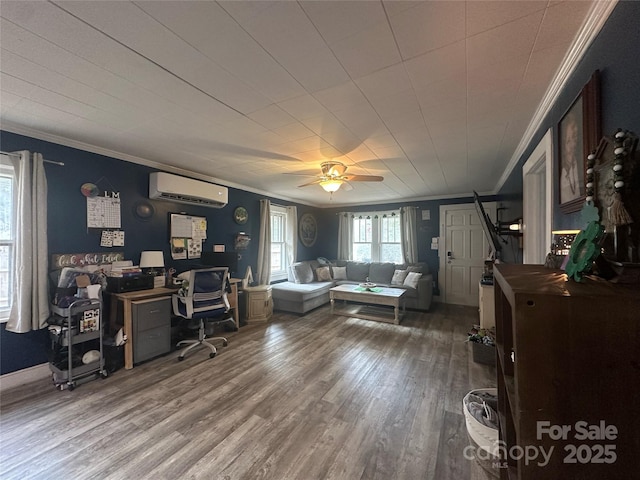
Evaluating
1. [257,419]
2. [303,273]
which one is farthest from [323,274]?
[257,419]

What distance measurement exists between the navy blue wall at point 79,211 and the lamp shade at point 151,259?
0.33ft

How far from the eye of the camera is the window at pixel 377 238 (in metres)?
6.22

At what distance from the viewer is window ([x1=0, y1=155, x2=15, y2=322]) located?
236cm

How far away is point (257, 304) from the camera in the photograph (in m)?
4.37

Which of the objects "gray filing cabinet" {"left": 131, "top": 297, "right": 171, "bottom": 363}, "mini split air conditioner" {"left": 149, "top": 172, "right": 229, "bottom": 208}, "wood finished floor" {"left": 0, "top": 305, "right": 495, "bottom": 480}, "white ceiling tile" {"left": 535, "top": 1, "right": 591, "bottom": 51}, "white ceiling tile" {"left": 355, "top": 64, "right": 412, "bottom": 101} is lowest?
"wood finished floor" {"left": 0, "top": 305, "right": 495, "bottom": 480}

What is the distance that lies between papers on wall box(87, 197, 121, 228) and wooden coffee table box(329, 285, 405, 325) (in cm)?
338

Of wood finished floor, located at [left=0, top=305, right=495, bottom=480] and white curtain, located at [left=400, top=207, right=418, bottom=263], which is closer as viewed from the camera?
wood finished floor, located at [left=0, top=305, right=495, bottom=480]

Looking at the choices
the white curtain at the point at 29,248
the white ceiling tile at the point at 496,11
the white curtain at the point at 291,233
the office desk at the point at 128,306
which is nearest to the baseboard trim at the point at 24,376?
the white curtain at the point at 29,248

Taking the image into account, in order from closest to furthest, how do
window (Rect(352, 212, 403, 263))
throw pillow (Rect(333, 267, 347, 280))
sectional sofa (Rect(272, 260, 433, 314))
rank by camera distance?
1. sectional sofa (Rect(272, 260, 433, 314))
2. throw pillow (Rect(333, 267, 347, 280))
3. window (Rect(352, 212, 403, 263))

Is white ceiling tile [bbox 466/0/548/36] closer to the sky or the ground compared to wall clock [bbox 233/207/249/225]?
closer to the sky

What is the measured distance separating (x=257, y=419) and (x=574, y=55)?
3.00 meters

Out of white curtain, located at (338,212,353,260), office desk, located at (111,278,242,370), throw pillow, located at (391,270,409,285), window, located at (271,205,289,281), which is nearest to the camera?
office desk, located at (111,278,242,370)

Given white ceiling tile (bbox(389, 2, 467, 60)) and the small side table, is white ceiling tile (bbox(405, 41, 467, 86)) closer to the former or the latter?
white ceiling tile (bbox(389, 2, 467, 60))

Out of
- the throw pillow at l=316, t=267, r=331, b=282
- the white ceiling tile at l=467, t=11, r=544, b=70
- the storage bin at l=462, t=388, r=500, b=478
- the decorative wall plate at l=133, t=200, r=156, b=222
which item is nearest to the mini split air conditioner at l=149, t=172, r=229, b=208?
the decorative wall plate at l=133, t=200, r=156, b=222
